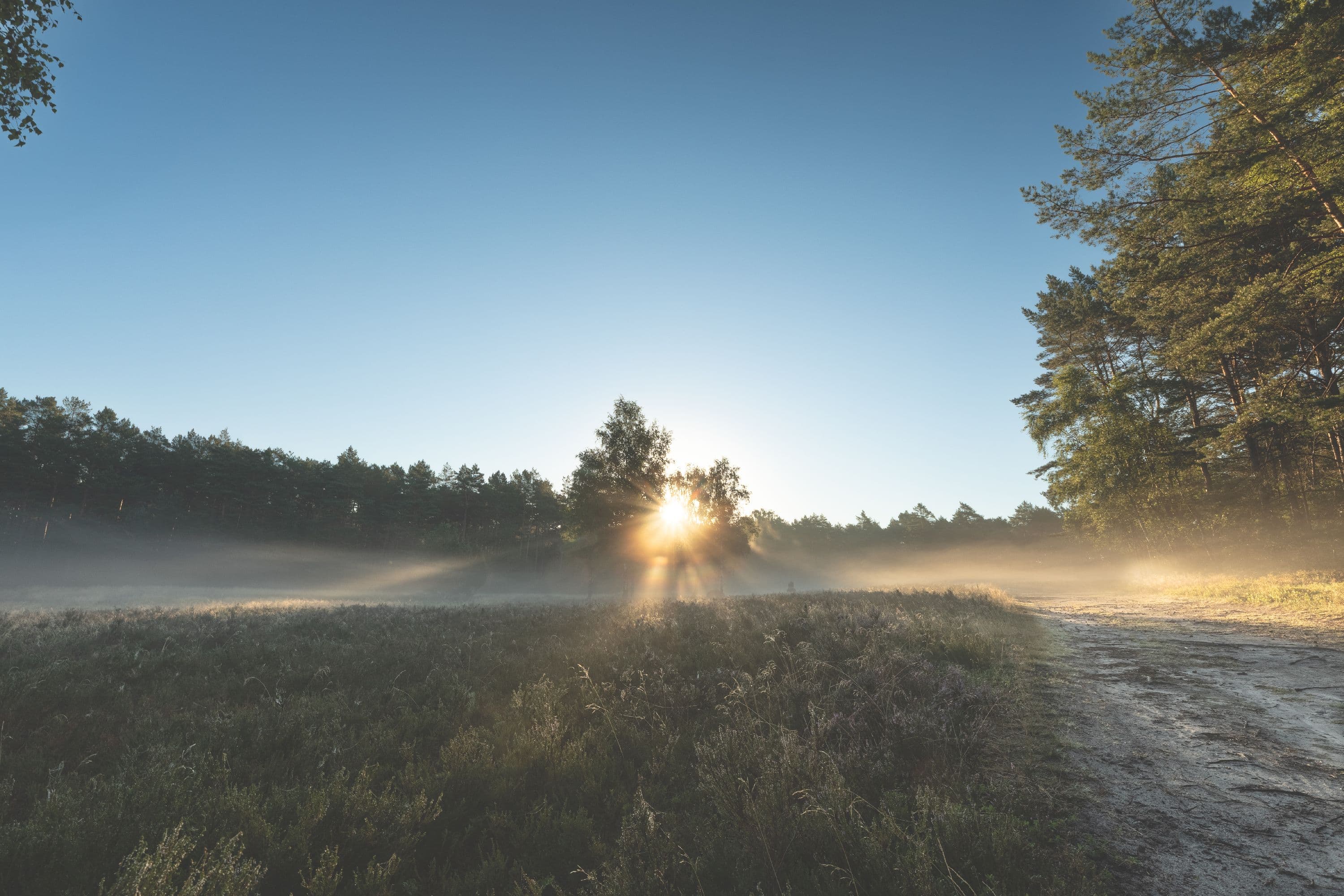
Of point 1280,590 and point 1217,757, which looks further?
point 1280,590

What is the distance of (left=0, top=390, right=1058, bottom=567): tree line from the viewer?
3494 centimetres

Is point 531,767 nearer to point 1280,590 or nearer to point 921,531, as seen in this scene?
point 1280,590

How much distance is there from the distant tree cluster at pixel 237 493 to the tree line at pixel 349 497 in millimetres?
130

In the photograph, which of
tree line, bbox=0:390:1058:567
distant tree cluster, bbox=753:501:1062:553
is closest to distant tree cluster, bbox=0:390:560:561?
tree line, bbox=0:390:1058:567

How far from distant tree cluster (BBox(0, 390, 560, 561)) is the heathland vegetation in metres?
44.4

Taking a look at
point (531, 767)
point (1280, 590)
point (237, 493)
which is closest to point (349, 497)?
point (237, 493)

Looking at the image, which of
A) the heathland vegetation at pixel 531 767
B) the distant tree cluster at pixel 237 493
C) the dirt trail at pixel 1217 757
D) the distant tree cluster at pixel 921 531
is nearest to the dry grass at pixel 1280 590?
the dirt trail at pixel 1217 757

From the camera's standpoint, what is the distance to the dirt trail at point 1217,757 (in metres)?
3.18

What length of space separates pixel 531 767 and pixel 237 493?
6944cm

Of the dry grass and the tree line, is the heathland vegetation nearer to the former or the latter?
the dry grass

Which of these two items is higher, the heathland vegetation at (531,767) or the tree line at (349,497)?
the tree line at (349,497)

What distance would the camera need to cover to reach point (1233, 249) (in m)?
16.6

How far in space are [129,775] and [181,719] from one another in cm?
137

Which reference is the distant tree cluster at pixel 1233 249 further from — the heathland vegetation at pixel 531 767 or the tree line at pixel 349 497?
the tree line at pixel 349 497
